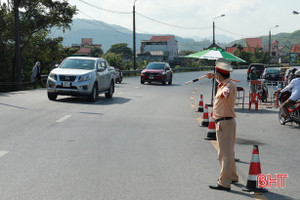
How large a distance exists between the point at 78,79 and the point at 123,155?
1025cm

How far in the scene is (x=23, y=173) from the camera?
639 centimetres

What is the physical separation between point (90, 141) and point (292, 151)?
3.96 metres

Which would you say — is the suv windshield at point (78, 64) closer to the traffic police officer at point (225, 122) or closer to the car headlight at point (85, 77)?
the car headlight at point (85, 77)

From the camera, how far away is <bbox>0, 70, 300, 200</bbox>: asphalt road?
572cm

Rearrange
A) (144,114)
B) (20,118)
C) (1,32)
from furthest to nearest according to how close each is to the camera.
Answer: (1,32), (144,114), (20,118)

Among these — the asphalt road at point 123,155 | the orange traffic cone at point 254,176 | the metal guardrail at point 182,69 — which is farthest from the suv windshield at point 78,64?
the metal guardrail at point 182,69

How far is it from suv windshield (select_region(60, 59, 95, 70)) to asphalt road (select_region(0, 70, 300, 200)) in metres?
4.88

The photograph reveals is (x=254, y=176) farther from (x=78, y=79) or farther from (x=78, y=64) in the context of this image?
(x=78, y=64)

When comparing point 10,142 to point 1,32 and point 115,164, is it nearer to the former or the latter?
point 115,164

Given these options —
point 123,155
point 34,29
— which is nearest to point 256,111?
point 123,155

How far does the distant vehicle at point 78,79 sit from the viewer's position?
17.7 m

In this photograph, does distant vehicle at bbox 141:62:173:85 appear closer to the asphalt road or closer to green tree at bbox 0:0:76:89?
green tree at bbox 0:0:76:89

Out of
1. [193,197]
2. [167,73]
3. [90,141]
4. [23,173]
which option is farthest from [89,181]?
[167,73]

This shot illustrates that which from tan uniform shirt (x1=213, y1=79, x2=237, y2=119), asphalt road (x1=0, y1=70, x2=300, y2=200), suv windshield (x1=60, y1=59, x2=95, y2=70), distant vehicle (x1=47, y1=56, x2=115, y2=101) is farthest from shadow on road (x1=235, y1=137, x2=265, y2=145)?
suv windshield (x1=60, y1=59, x2=95, y2=70)
